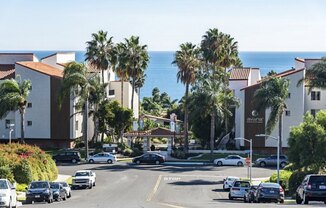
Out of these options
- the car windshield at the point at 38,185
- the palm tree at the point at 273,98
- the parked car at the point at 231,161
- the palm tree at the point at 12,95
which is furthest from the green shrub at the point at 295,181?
the palm tree at the point at 12,95

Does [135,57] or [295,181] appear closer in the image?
[295,181]

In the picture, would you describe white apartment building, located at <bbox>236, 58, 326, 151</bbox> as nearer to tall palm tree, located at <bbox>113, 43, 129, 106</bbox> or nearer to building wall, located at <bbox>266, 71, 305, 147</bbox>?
building wall, located at <bbox>266, 71, 305, 147</bbox>

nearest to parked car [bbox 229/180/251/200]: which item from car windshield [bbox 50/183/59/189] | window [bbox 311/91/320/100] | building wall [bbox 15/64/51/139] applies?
car windshield [bbox 50/183/59/189]

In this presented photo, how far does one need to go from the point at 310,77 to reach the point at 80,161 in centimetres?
2912

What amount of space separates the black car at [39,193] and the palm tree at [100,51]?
Answer: 180 ft

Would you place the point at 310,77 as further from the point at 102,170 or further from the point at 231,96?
the point at 102,170

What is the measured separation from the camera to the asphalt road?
47.7 m

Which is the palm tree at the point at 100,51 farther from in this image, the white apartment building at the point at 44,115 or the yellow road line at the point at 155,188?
the yellow road line at the point at 155,188

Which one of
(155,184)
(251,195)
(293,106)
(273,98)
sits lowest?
(155,184)

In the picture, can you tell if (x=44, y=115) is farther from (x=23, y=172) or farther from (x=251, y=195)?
(x=251, y=195)

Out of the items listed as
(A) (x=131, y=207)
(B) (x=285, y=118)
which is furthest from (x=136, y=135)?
(A) (x=131, y=207)

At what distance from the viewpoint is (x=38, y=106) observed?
3895 inches

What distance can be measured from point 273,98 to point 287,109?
9.77m

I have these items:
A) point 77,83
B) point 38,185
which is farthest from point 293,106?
point 38,185
